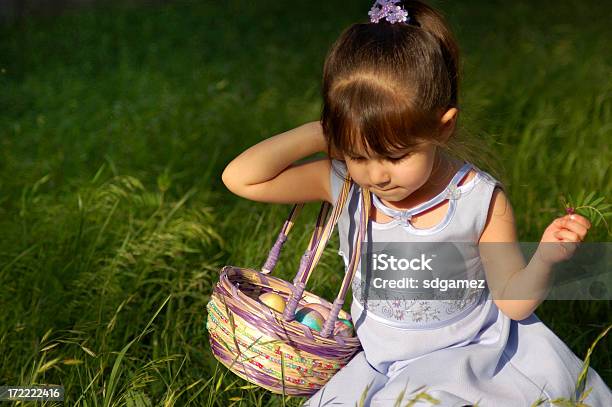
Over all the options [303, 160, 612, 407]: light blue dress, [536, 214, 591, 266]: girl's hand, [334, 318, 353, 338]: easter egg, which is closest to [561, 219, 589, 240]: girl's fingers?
[536, 214, 591, 266]: girl's hand

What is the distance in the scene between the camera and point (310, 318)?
7.99 feet

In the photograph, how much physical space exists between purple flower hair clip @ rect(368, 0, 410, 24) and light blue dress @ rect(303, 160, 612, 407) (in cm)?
42

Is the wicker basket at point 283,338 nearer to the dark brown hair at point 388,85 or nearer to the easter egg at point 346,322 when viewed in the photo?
the easter egg at point 346,322

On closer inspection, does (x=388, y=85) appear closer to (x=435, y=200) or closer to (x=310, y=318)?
(x=435, y=200)

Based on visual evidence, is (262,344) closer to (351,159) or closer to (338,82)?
(351,159)

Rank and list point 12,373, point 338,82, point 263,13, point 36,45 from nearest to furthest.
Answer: point 338,82 → point 12,373 → point 36,45 → point 263,13

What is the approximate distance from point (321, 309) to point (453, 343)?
40 centimetres

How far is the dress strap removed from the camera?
7.51ft

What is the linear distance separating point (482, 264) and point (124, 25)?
456 cm

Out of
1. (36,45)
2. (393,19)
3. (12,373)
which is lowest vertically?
(12,373)

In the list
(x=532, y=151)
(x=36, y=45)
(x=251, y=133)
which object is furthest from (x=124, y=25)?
(x=532, y=151)

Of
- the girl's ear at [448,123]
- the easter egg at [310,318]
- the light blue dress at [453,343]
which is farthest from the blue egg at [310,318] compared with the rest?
the girl's ear at [448,123]

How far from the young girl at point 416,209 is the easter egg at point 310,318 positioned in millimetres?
97

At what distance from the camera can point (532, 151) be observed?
3.80 m
